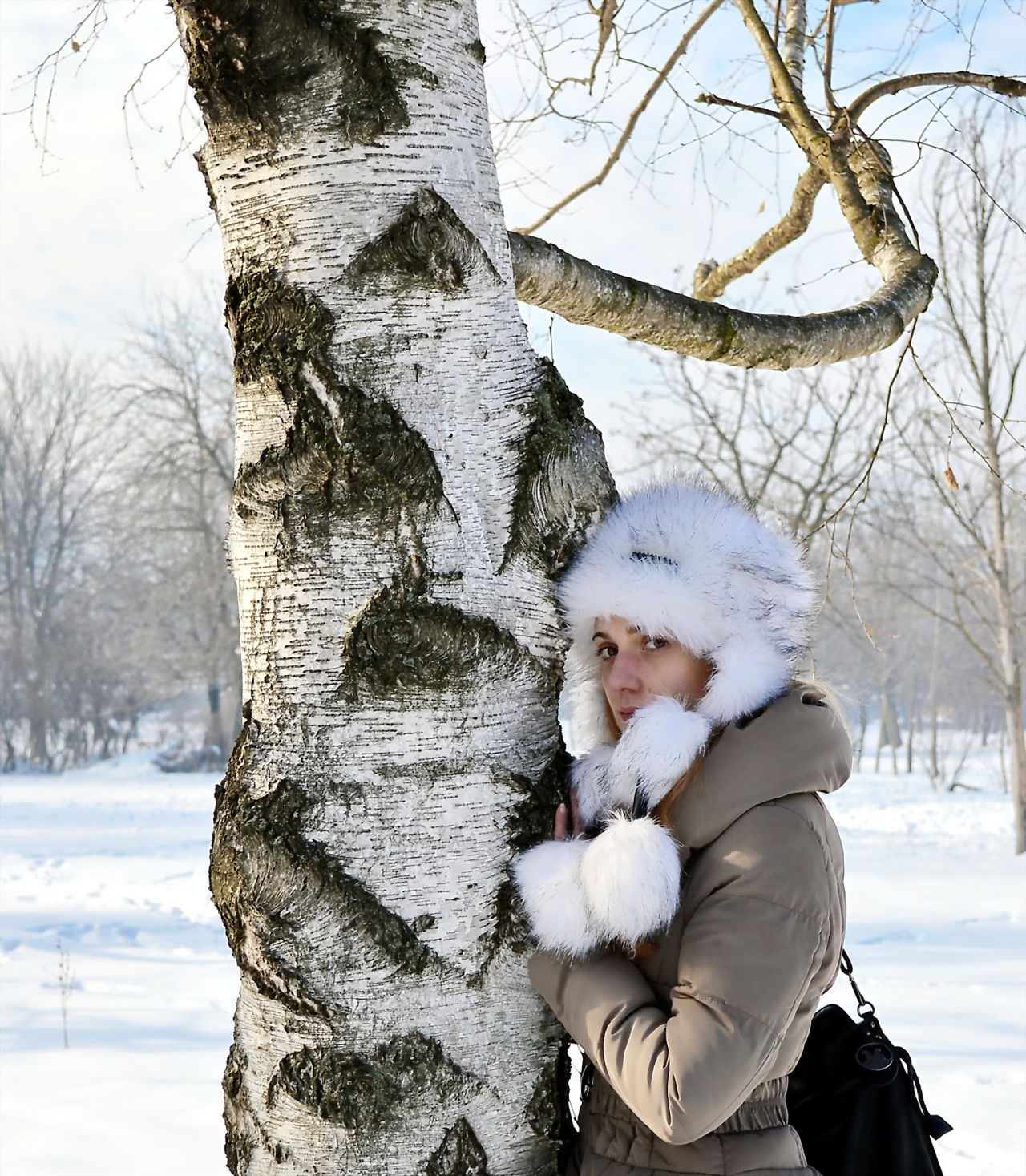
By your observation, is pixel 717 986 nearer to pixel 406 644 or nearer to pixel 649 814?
pixel 649 814

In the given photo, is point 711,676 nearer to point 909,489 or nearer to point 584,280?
point 584,280

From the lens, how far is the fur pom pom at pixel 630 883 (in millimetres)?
1271

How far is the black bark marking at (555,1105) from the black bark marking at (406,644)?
1.79ft

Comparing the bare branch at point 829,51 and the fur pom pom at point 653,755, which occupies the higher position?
the bare branch at point 829,51

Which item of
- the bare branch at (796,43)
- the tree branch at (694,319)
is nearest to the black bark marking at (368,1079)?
the tree branch at (694,319)

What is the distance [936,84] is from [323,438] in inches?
97.9

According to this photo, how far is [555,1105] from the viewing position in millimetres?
1357

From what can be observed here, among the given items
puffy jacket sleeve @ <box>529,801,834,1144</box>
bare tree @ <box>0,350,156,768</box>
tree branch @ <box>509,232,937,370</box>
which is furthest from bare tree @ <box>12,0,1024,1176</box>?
bare tree @ <box>0,350,156,768</box>

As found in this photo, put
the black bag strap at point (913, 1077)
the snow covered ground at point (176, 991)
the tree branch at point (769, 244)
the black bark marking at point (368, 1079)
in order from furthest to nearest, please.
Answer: the snow covered ground at point (176, 991), the tree branch at point (769, 244), the black bag strap at point (913, 1077), the black bark marking at point (368, 1079)

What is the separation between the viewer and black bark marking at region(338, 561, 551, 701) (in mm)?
1226

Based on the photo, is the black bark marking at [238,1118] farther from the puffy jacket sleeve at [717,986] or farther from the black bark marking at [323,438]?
the black bark marking at [323,438]

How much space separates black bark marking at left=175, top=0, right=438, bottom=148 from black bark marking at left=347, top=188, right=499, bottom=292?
11 centimetres

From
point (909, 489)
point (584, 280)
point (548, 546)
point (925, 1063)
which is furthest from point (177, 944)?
point (909, 489)

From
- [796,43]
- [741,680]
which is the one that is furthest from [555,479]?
[796,43]
